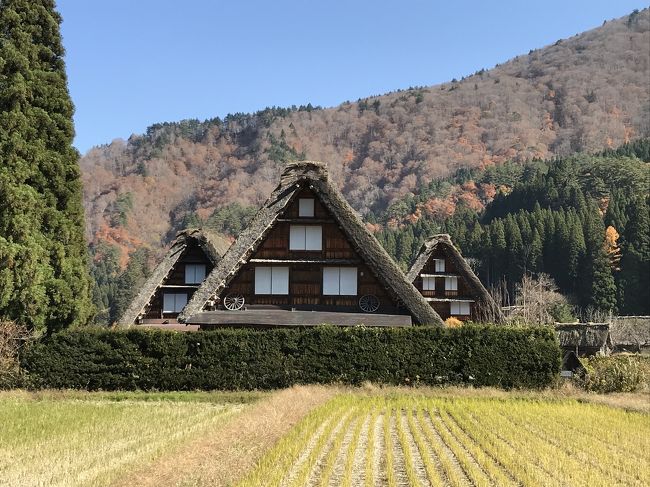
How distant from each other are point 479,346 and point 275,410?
1096cm

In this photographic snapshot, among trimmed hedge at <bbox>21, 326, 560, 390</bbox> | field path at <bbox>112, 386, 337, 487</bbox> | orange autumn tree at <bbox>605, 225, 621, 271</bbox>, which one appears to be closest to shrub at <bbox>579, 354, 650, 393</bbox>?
trimmed hedge at <bbox>21, 326, 560, 390</bbox>

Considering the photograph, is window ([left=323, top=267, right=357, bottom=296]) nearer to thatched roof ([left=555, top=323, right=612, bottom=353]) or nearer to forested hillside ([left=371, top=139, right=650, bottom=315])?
thatched roof ([left=555, top=323, right=612, bottom=353])

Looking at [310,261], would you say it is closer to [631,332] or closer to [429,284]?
[429,284]

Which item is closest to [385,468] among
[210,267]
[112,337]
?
[112,337]

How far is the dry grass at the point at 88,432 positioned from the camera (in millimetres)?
10459

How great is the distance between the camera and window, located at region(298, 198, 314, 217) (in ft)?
98.0

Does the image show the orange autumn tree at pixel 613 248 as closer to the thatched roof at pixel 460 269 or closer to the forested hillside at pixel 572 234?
the forested hillside at pixel 572 234

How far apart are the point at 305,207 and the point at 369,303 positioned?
208 inches

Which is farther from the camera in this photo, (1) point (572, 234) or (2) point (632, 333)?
(1) point (572, 234)

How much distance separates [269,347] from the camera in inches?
989

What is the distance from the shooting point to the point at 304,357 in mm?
25078

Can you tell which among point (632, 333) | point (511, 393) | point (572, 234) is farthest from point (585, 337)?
point (572, 234)

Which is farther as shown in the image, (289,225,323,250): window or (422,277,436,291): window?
(422,277,436,291): window

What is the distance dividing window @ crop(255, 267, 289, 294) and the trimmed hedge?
4.42m
